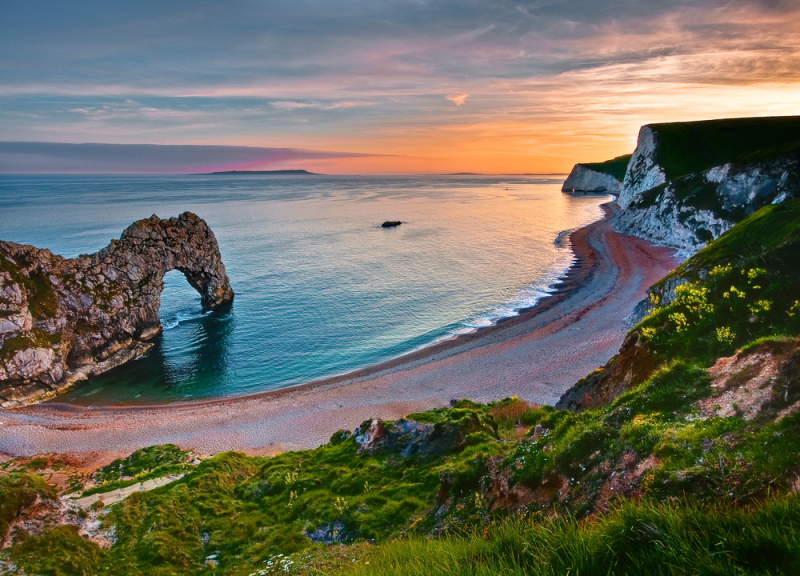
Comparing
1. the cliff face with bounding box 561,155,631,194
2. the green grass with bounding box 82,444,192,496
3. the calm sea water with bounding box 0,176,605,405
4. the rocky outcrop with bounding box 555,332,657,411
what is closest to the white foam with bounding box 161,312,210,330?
the calm sea water with bounding box 0,176,605,405

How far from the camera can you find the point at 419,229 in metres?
106

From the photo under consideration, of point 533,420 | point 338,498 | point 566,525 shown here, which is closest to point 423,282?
point 533,420

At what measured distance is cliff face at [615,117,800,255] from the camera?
180 ft

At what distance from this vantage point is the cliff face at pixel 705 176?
54.9m

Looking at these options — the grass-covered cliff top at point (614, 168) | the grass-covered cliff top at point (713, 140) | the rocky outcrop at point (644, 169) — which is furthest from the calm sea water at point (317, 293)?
the grass-covered cliff top at point (614, 168)

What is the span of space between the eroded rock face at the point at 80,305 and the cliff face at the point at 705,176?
2733 inches

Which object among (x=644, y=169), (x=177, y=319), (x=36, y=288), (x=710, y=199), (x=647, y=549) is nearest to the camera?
(x=647, y=549)

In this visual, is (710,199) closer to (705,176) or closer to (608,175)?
A: (705,176)

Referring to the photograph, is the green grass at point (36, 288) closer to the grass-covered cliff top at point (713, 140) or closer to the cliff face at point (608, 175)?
the grass-covered cliff top at point (713, 140)

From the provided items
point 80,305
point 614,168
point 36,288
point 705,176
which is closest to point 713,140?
point 705,176

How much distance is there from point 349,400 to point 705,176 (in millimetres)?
68634

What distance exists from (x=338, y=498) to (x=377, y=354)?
26.8 m

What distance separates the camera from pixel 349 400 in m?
31.3

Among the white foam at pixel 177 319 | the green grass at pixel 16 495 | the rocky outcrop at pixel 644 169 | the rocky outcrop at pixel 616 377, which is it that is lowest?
the white foam at pixel 177 319
